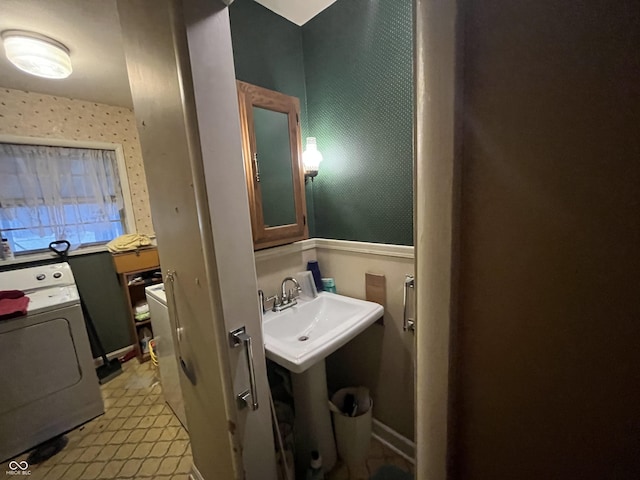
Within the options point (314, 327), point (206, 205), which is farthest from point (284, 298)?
point (206, 205)

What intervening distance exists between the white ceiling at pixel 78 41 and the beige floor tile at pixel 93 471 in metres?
2.51

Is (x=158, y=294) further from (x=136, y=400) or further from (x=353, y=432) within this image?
(x=353, y=432)

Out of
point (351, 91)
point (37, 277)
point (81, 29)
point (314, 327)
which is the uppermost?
point (81, 29)

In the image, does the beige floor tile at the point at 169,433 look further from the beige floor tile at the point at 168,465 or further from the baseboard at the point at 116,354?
the baseboard at the point at 116,354

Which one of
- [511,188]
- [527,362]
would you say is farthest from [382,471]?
[511,188]

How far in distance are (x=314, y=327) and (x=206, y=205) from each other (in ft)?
3.17

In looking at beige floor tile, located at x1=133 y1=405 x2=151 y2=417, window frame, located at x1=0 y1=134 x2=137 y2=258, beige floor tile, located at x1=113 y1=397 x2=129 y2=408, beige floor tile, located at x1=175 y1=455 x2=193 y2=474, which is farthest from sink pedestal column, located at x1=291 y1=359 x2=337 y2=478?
window frame, located at x1=0 y1=134 x2=137 y2=258

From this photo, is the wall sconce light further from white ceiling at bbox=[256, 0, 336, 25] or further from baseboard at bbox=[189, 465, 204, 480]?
baseboard at bbox=[189, 465, 204, 480]

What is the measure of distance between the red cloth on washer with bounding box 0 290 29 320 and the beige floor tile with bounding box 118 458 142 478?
45.4 inches

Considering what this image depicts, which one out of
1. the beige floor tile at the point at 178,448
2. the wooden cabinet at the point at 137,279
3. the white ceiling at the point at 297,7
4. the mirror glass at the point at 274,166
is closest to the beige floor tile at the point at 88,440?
the beige floor tile at the point at 178,448

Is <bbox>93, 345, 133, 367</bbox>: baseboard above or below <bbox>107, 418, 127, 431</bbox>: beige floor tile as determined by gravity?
above

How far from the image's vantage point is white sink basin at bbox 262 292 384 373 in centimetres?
102

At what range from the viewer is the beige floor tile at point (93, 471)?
56.4 inches

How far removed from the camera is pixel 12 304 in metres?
1.60
